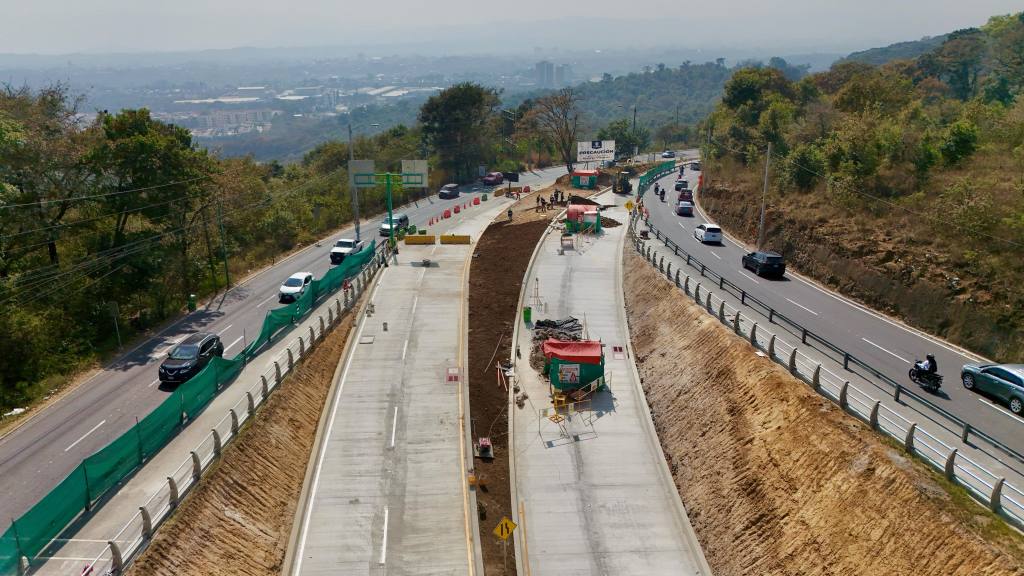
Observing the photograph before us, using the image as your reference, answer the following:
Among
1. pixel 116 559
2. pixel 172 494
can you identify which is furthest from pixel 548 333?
pixel 116 559

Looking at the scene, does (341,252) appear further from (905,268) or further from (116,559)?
(905,268)

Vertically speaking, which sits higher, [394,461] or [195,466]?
[195,466]

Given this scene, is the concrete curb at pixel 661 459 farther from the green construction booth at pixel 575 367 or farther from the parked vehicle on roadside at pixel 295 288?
the parked vehicle on roadside at pixel 295 288

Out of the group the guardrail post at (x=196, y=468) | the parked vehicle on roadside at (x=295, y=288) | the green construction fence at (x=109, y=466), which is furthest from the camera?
the parked vehicle on roadside at (x=295, y=288)

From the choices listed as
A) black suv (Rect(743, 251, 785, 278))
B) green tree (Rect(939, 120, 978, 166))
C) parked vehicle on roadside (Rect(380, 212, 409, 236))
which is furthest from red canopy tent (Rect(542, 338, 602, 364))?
parked vehicle on roadside (Rect(380, 212, 409, 236))

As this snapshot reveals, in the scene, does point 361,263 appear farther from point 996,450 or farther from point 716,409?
point 996,450

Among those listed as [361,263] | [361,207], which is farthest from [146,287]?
[361,207]

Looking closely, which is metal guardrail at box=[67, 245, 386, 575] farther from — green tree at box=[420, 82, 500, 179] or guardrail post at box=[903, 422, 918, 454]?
green tree at box=[420, 82, 500, 179]

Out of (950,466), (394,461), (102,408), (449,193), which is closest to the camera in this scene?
(950,466)

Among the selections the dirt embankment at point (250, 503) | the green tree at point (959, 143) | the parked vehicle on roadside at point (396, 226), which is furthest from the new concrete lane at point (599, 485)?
the parked vehicle on roadside at point (396, 226)
